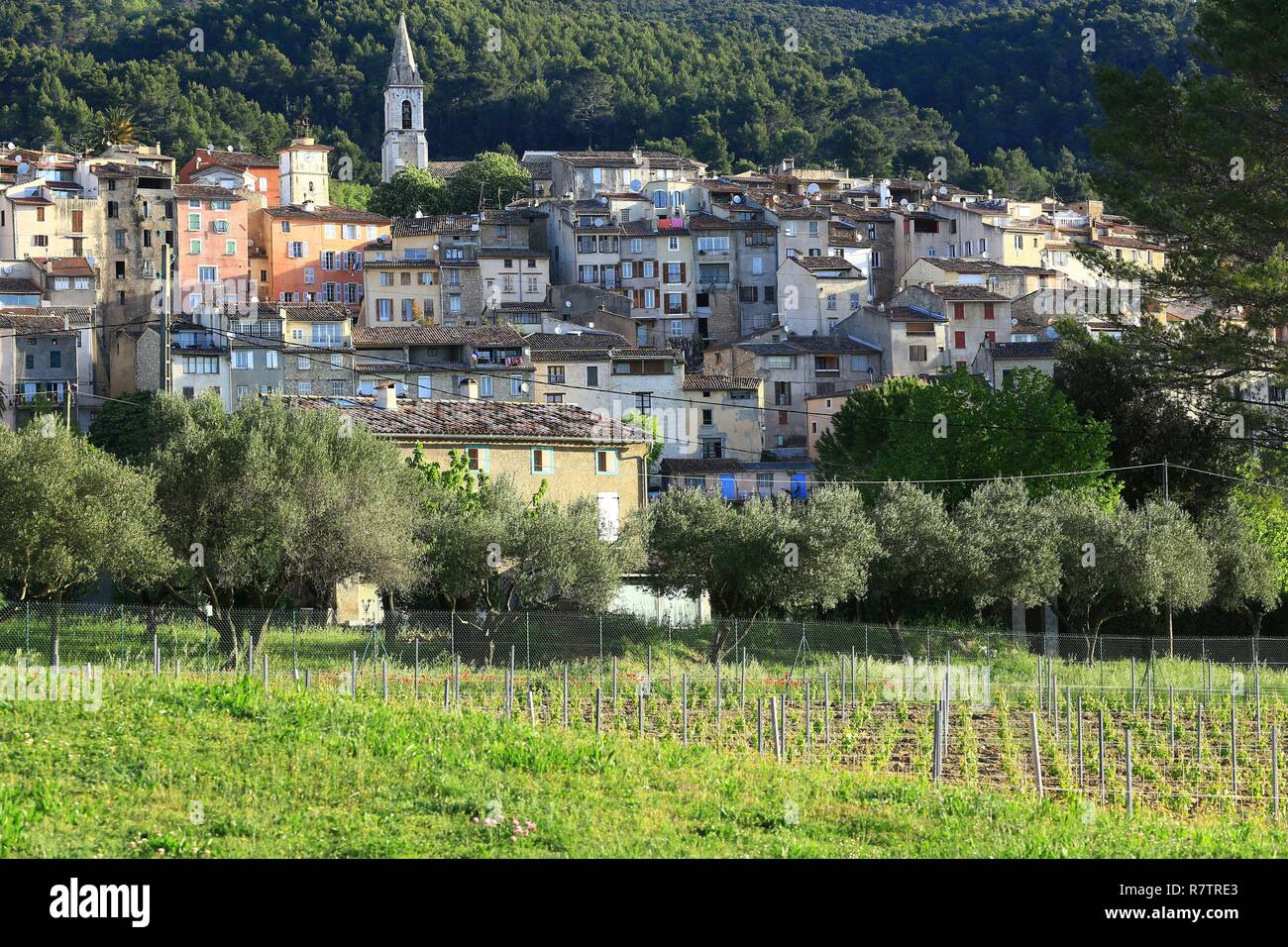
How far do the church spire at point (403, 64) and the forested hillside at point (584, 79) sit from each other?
4.96m

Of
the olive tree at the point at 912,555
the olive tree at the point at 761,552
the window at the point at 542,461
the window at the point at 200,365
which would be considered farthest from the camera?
the window at the point at 200,365

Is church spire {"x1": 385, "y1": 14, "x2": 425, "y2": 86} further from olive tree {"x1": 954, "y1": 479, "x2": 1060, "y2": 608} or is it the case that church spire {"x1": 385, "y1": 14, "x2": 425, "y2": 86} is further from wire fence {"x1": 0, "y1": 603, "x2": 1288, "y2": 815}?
wire fence {"x1": 0, "y1": 603, "x2": 1288, "y2": 815}

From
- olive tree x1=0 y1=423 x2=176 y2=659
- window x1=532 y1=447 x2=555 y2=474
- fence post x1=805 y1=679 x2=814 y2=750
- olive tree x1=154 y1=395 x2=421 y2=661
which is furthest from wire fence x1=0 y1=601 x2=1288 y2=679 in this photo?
window x1=532 y1=447 x2=555 y2=474

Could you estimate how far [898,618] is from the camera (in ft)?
153

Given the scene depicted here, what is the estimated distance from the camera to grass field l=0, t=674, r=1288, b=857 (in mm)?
18250

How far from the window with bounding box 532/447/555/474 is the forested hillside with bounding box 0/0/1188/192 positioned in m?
101

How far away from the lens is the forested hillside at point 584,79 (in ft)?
504

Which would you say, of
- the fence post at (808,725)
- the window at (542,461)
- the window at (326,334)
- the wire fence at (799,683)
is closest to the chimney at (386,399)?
the window at (542,461)

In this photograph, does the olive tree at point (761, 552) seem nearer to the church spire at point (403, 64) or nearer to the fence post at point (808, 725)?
the fence post at point (808, 725)

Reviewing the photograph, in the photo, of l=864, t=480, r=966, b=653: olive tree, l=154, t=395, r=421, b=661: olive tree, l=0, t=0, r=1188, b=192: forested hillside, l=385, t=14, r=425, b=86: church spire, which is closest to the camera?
l=154, t=395, r=421, b=661: olive tree

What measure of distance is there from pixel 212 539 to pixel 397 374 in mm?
43408

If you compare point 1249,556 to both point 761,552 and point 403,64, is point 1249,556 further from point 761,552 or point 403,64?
point 403,64

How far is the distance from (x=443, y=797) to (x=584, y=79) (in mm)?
153386
